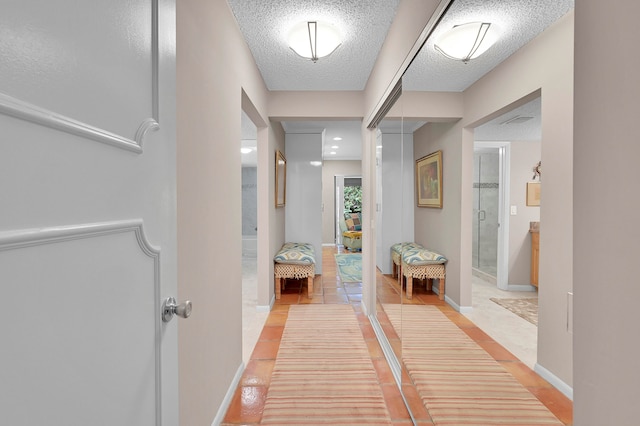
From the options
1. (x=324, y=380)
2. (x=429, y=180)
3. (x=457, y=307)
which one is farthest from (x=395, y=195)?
(x=324, y=380)

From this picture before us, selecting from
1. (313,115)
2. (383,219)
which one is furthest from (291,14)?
(383,219)

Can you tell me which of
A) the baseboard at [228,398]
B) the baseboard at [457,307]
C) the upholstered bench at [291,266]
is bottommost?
the baseboard at [228,398]

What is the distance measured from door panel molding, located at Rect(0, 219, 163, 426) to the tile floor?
97 cm

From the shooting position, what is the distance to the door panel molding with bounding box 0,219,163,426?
0.42 metres

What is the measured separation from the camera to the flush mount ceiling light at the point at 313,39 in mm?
2240

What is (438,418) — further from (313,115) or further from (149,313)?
(313,115)

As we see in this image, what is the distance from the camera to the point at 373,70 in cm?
298

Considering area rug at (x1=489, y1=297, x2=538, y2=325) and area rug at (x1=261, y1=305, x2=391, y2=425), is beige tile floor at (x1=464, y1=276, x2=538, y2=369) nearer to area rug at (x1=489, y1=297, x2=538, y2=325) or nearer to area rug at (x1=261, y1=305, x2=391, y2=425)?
area rug at (x1=489, y1=297, x2=538, y2=325)

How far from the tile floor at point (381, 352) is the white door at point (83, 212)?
0.98 meters

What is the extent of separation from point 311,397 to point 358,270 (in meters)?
3.81

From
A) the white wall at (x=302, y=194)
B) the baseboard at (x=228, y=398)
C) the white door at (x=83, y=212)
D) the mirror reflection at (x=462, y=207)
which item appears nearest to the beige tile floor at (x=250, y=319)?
the baseboard at (x=228, y=398)

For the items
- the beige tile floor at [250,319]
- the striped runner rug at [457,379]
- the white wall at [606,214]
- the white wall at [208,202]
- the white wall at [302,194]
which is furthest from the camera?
the white wall at [302,194]

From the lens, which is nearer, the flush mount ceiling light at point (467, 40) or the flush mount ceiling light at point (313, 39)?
the flush mount ceiling light at point (467, 40)

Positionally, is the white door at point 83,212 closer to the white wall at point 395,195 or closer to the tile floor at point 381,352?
the tile floor at point 381,352
